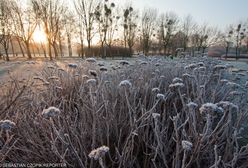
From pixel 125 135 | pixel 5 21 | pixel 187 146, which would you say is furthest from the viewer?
pixel 5 21

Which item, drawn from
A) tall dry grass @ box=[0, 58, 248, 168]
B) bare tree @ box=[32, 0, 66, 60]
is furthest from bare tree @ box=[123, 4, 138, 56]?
tall dry grass @ box=[0, 58, 248, 168]

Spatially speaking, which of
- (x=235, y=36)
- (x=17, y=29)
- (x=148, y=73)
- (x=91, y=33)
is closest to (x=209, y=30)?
(x=235, y=36)

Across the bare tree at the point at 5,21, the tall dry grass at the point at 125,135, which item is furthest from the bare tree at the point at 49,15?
the tall dry grass at the point at 125,135

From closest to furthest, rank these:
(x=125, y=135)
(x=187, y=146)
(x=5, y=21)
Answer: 1. (x=187, y=146)
2. (x=125, y=135)
3. (x=5, y=21)

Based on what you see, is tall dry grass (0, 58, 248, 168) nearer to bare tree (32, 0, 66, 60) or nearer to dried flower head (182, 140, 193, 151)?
dried flower head (182, 140, 193, 151)

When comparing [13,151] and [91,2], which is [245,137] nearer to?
[13,151]

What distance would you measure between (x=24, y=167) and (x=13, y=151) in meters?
0.26

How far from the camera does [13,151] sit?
7.77ft

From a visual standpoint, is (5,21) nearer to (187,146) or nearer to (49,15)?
(49,15)

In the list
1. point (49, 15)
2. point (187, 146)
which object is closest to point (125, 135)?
point (187, 146)

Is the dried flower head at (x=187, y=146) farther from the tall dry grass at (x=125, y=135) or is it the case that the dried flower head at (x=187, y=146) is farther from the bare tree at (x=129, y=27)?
the bare tree at (x=129, y=27)

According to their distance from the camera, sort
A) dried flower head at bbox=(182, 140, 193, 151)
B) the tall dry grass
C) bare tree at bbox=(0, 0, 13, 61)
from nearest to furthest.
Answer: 1. dried flower head at bbox=(182, 140, 193, 151)
2. the tall dry grass
3. bare tree at bbox=(0, 0, 13, 61)

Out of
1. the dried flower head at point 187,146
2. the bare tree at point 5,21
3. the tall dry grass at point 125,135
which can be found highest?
the bare tree at point 5,21

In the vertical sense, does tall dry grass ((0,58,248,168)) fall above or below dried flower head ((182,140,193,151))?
below
